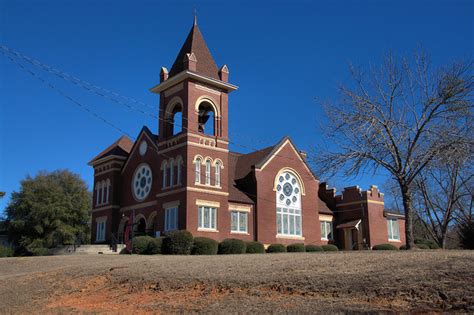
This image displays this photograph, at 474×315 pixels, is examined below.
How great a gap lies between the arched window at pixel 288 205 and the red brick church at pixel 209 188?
0.28 ft

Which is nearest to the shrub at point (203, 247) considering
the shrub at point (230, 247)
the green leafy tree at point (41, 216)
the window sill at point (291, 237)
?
the shrub at point (230, 247)

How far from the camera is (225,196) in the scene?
3978 centimetres

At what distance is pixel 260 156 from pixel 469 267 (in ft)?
110

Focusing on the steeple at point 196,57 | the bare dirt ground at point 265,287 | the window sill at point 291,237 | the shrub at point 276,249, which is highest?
the steeple at point 196,57

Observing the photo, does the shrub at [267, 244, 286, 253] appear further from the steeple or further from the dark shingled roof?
the steeple

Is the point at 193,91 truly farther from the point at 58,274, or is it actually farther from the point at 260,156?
the point at 58,274

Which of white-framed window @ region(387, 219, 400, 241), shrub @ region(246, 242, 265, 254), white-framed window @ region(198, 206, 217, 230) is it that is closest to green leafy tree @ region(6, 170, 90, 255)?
white-framed window @ region(198, 206, 217, 230)

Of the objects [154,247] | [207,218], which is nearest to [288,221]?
[207,218]

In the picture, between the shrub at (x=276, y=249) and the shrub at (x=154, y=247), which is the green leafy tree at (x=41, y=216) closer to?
the shrub at (x=154, y=247)

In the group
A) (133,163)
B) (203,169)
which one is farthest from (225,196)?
(133,163)

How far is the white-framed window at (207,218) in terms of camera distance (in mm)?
37938

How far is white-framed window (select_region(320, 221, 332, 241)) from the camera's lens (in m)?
47.4

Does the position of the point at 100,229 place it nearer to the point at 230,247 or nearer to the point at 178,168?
the point at 178,168

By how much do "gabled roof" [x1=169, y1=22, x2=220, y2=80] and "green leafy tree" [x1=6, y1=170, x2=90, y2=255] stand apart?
23.9m
